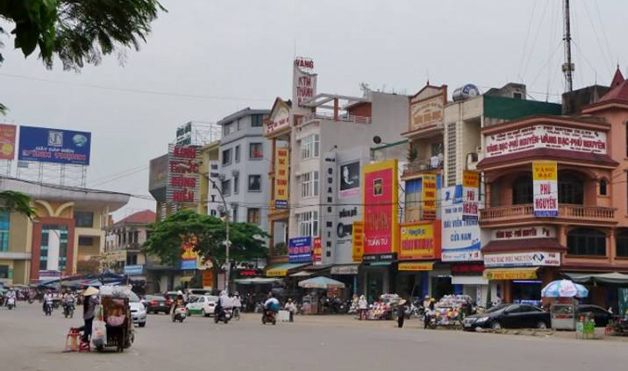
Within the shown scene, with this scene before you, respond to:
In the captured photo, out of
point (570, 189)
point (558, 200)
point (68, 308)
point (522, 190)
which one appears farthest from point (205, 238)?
point (570, 189)

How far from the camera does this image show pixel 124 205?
123m

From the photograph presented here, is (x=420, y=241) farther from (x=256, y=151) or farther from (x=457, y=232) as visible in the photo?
(x=256, y=151)

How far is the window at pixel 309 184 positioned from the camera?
2229 inches

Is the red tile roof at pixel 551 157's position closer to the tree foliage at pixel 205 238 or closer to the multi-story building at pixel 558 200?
the multi-story building at pixel 558 200

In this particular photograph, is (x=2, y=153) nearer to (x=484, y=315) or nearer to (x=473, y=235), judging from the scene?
(x=473, y=235)

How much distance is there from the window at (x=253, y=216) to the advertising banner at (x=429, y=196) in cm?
2506

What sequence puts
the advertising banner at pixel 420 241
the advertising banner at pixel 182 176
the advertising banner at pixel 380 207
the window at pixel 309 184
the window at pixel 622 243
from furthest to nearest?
the advertising banner at pixel 182 176 < the window at pixel 309 184 < the advertising banner at pixel 380 207 < the advertising banner at pixel 420 241 < the window at pixel 622 243

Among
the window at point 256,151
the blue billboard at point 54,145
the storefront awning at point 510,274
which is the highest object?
the blue billboard at point 54,145

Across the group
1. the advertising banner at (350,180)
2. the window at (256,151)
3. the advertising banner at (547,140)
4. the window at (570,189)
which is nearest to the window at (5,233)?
the window at (256,151)

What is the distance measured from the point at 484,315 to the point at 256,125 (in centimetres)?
4025

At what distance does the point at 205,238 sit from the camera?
196 feet

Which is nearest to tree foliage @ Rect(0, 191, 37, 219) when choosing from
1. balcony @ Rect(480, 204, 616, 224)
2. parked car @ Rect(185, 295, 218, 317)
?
balcony @ Rect(480, 204, 616, 224)

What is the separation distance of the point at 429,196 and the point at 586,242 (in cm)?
888

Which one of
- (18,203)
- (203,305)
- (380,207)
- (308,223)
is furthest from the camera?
(308,223)
